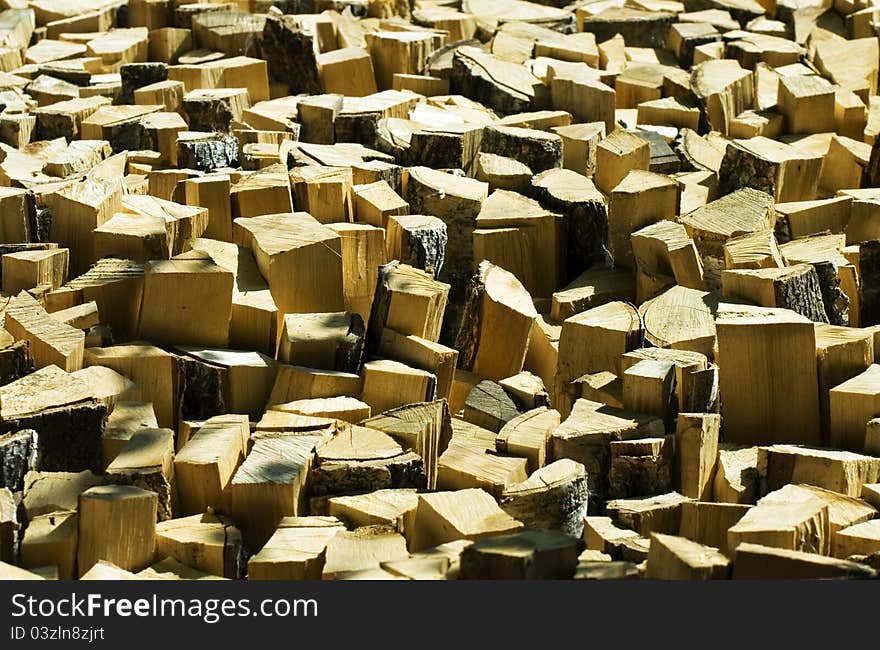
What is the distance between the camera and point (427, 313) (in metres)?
3.68

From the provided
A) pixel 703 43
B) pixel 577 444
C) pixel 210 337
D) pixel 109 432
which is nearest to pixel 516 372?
pixel 577 444

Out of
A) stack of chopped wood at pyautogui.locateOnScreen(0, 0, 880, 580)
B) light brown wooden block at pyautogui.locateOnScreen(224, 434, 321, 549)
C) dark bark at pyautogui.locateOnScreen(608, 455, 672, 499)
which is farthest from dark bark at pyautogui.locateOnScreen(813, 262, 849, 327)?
light brown wooden block at pyautogui.locateOnScreen(224, 434, 321, 549)

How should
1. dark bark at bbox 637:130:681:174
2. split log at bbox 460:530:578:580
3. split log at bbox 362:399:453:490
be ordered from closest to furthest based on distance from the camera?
split log at bbox 460:530:578:580 → split log at bbox 362:399:453:490 → dark bark at bbox 637:130:681:174

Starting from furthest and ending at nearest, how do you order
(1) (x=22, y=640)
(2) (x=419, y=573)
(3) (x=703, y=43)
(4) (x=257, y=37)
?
(3) (x=703, y=43) → (4) (x=257, y=37) → (2) (x=419, y=573) → (1) (x=22, y=640)

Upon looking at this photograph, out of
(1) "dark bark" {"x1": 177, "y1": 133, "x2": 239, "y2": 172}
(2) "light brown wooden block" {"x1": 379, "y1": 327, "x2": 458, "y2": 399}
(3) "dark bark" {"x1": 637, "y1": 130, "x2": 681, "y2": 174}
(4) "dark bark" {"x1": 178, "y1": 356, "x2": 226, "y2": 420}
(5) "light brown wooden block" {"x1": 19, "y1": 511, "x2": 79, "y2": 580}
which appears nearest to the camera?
(5) "light brown wooden block" {"x1": 19, "y1": 511, "x2": 79, "y2": 580}

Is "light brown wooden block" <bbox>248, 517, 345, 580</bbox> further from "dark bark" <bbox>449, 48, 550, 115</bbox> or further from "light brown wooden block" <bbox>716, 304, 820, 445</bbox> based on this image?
"dark bark" <bbox>449, 48, 550, 115</bbox>

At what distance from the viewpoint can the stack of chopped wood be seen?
2.86 metres

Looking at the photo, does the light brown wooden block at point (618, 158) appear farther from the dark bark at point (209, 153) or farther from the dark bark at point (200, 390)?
the dark bark at point (200, 390)

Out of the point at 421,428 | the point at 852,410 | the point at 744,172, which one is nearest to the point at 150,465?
the point at 421,428

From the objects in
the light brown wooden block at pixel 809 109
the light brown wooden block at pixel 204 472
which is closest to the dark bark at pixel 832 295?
the light brown wooden block at pixel 809 109

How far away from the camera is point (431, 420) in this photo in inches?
128

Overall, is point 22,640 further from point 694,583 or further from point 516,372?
point 516,372

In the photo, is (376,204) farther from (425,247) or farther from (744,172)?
(744,172)

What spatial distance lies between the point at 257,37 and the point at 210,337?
2.49 metres
